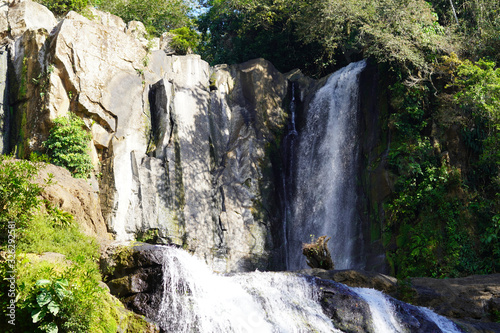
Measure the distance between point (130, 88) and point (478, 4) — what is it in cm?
1205

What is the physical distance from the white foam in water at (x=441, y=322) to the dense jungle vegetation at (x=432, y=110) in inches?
130

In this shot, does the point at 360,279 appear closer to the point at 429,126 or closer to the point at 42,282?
the point at 429,126

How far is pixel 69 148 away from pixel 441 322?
10621mm

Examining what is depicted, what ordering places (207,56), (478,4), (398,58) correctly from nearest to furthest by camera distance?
(398,58) < (478,4) < (207,56)

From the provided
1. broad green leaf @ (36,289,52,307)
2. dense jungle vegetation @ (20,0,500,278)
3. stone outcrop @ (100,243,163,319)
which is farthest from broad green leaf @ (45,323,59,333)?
dense jungle vegetation @ (20,0,500,278)

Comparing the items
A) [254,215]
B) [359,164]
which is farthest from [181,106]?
[359,164]

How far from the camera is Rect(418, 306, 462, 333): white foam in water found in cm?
1009

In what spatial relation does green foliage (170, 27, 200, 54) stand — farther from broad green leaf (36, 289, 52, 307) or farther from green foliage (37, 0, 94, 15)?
broad green leaf (36, 289, 52, 307)

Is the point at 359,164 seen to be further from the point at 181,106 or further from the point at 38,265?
the point at 38,265

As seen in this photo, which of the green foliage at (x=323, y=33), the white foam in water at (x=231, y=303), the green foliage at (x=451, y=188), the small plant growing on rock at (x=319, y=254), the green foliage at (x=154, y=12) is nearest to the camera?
the white foam in water at (x=231, y=303)

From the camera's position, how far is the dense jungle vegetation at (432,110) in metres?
14.1

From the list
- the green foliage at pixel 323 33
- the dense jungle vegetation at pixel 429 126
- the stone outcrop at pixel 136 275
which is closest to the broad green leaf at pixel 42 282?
the stone outcrop at pixel 136 275

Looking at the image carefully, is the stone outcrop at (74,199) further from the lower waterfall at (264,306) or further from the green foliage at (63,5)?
the green foliage at (63,5)

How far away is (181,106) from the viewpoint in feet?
57.7
